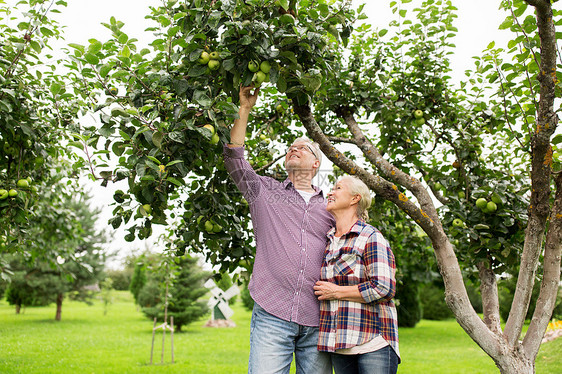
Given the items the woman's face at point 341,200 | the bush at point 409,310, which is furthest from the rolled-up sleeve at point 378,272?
the bush at point 409,310

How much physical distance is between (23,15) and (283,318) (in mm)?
2602

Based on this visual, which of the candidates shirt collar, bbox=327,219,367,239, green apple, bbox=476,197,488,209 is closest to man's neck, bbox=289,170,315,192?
shirt collar, bbox=327,219,367,239

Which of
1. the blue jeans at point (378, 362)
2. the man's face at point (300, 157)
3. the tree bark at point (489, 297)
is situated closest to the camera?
the blue jeans at point (378, 362)

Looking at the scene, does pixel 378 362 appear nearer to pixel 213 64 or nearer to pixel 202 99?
pixel 202 99

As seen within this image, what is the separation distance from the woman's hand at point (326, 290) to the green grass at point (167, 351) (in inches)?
205

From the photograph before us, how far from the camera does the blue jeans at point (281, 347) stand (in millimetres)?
1750

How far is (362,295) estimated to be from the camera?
5.65ft

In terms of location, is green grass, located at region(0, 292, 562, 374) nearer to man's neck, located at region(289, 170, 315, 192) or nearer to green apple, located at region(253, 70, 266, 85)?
man's neck, located at region(289, 170, 315, 192)

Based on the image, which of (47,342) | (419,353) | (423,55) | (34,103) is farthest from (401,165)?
(47,342)

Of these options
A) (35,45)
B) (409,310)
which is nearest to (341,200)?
(35,45)

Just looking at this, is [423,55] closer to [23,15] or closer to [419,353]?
[23,15]

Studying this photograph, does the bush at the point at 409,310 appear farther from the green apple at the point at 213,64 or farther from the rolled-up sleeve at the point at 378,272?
the green apple at the point at 213,64

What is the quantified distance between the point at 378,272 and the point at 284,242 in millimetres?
458

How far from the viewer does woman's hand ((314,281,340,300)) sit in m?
1.77
